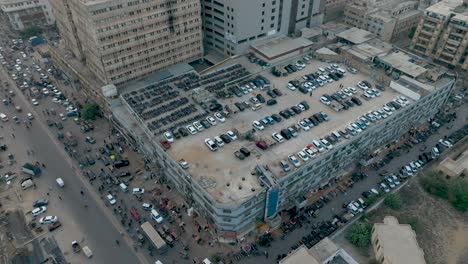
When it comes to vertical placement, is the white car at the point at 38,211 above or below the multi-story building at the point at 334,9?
below

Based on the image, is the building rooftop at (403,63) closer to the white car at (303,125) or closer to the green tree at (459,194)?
the green tree at (459,194)

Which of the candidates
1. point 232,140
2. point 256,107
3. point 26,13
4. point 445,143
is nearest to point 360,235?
point 232,140

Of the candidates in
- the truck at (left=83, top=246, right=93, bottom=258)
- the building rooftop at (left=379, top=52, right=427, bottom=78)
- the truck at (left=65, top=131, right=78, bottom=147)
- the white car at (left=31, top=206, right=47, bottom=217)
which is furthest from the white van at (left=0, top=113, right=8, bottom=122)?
the building rooftop at (left=379, top=52, right=427, bottom=78)

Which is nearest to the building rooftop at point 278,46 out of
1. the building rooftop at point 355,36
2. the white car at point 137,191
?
the building rooftop at point 355,36

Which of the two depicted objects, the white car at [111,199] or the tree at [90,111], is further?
the tree at [90,111]

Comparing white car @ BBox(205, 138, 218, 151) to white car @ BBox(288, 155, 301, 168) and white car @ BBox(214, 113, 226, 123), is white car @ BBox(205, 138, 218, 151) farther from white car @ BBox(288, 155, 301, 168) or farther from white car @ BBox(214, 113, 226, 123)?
white car @ BBox(288, 155, 301, 168)
